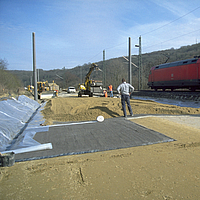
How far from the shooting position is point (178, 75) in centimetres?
2316

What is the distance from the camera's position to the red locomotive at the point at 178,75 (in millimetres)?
20731

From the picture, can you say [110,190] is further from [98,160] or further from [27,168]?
[27,168]

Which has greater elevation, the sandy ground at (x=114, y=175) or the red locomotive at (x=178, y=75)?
Answer: the red locomotive at (x=178, y=75)

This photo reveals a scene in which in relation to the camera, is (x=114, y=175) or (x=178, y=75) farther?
(x=178, y=75)

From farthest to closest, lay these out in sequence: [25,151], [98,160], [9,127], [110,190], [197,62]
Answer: [197,62], [9,127], [25,151], [98,160], [110,190]

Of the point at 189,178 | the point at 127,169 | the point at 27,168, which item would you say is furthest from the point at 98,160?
the point at 189,178

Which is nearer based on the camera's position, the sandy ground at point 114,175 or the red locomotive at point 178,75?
the sandy ground at point 114,175

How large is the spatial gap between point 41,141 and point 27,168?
1977 mm

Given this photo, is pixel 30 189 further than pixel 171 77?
No

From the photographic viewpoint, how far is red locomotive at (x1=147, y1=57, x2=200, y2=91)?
68.0 ft

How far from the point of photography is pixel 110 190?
3266mm

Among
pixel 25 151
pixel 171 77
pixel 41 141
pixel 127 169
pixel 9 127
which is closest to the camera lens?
pixel 127 169

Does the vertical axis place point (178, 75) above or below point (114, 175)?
above

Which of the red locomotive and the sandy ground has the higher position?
the red locomotive
